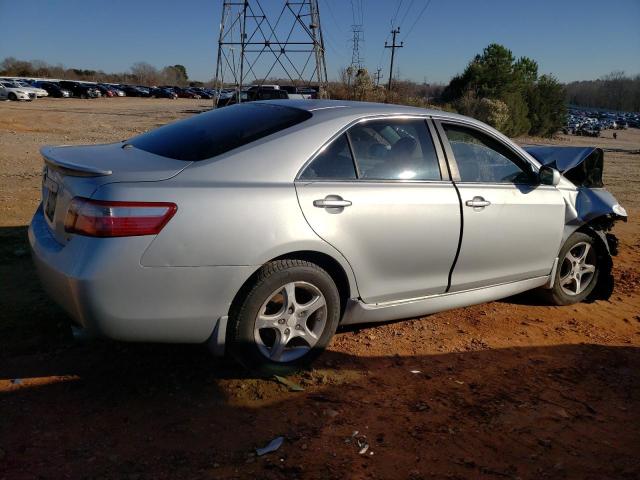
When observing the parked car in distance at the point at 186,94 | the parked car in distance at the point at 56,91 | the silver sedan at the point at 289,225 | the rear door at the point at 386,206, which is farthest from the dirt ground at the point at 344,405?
the parked car in distance at the point at 186,94

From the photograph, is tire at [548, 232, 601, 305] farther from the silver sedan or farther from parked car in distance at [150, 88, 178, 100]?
parked car in distance at [150, 88, 178, 100]

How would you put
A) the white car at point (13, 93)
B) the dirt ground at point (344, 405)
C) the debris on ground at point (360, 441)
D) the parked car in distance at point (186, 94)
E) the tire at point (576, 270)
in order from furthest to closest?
1. the parked car in distance at point (186, 94)
2. the white car at point (13, 93)
3. the tire at point (576, 270)
4. the debris on ground at point (360, 441)
5. the dirt ground at point (344, 405)

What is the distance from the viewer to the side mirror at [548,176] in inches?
168

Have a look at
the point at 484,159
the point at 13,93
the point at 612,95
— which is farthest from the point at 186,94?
the point at 612,95

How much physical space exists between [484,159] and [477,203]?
0.55m

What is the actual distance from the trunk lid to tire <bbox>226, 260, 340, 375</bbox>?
0.80 meters

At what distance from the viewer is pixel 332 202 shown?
330cm

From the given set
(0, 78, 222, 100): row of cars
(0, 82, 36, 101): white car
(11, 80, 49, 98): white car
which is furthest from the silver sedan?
(11, 80, 49, 98): white car

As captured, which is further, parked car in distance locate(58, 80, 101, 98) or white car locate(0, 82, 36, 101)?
parked car in distance locate(58, 80, 101, 98)

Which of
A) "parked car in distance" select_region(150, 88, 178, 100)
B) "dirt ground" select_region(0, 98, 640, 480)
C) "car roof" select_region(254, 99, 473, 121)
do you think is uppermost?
"parked car in distance" select_region(150, 88, 178, 100)

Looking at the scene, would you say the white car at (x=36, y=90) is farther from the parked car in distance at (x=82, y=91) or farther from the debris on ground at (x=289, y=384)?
the debris on ground at (x=289, y=384)

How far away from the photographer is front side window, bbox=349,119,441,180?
11.9 ft

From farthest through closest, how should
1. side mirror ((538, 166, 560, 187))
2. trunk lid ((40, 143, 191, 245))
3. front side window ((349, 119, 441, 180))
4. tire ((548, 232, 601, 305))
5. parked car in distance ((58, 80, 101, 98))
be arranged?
parked car in distance ((58, 80, 101, 98)), tire ((548, 232, 601, 305)), side mirror ((538, 166, 560, 187)), front side window ((349, 119, 441, 180)), trunk lid ((40, 143, 191, 245))

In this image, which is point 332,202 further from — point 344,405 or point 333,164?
point 344,405
